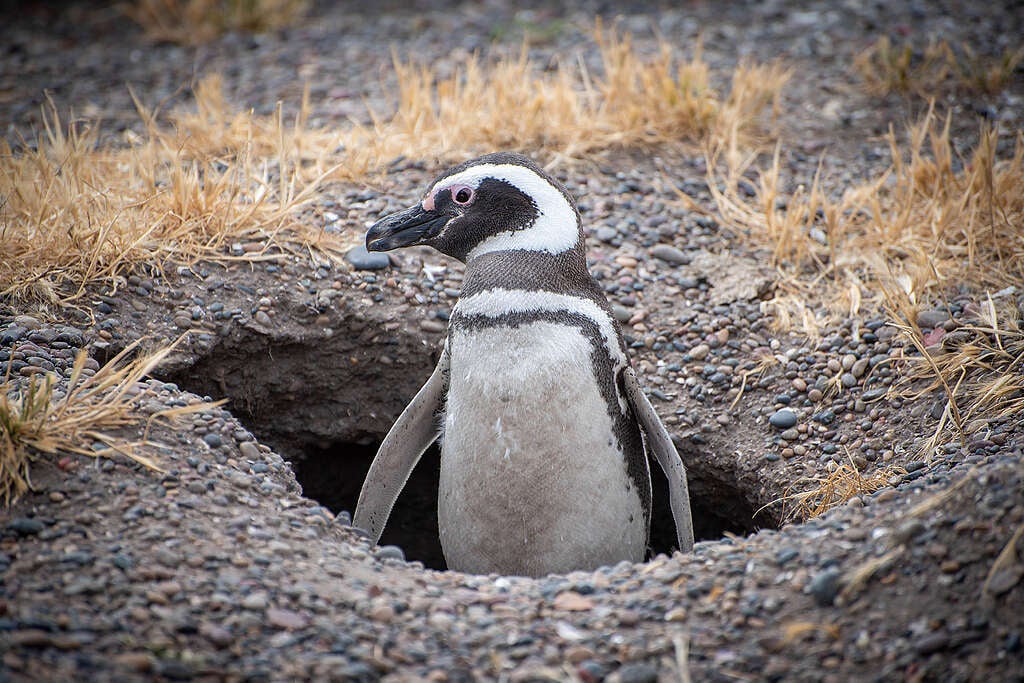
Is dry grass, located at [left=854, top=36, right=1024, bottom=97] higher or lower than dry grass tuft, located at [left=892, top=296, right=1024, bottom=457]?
higher

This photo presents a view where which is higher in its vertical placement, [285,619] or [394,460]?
[285,619]

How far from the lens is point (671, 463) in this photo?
306cm

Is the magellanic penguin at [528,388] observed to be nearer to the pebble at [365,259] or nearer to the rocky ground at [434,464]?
the rocky ground at [434,464]

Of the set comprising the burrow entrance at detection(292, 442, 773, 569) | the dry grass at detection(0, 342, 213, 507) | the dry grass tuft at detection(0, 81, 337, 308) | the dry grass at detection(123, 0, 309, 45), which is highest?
the dry grass at detection(123, 0, 309, 45)

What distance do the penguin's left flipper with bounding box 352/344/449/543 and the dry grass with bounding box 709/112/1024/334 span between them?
1.37 meters

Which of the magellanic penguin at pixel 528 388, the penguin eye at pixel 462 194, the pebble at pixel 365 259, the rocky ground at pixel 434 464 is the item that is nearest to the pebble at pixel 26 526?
the rocky ground at pixel 434 464

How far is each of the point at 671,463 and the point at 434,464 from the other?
5.02 ft

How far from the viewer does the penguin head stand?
9.97 feet

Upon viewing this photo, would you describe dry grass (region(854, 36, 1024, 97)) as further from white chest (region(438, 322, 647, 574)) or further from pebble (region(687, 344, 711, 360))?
white chest (region(438, 322, 647, 574))

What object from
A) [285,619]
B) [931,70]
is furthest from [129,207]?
[931,70]

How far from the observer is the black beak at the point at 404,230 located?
313cm

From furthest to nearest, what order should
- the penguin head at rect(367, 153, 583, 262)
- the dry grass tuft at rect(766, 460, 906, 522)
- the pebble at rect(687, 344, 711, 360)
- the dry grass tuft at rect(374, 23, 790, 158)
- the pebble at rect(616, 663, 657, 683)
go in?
1. the dry grass tuft at rect(374, 23, 790, 158)
2. the pebble at rect(687, 344, 711, 360)
3. the penguin head at rect(367, 153, 583, 262)
4. the dry grass tuft at rect(766, 460, 906, 522)
5. the pebble at rect(616, 663, 657, 683)

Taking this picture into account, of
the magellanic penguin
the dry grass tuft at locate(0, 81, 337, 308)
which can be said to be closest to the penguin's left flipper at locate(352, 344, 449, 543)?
the magellanic penguin

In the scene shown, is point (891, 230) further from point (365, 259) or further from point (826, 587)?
point (826, 587)
